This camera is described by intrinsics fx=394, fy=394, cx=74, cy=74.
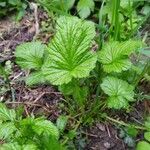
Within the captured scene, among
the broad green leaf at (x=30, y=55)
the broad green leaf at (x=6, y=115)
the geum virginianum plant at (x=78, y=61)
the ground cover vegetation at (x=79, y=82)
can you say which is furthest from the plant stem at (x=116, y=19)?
the broad green leaf at (x=6, y=115)

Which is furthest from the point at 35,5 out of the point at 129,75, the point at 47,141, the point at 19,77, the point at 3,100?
the point at 47,141

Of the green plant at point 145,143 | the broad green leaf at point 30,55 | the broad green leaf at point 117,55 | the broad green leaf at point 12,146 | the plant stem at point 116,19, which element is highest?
the plant stem at point 116,19

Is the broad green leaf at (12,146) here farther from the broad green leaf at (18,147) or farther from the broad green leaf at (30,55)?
the broad green leaf at (30,55)

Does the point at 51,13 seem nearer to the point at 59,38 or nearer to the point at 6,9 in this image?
the point at 6,9

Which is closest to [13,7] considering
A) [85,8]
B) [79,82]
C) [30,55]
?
[85,8]

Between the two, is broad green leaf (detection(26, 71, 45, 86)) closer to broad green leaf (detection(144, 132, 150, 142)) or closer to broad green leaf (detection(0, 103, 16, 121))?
broad green leaf (detection(0, 103, 16, 121))

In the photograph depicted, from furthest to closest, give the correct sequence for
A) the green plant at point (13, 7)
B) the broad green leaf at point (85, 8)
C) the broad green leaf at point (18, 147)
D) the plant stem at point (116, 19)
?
the green plant at point (13, 7) < the broad green leaf at point (85, 8) < the plant stem at point (116, 19) < the broad green leaf at point (18, 147)

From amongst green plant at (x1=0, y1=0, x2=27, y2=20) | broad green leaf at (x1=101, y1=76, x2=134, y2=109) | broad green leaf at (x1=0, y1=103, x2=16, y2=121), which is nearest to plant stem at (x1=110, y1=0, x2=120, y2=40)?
broad green leaf at (x1=101, y1=76, x2=134, y2=109)

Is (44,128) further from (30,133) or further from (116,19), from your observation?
(116,19)
